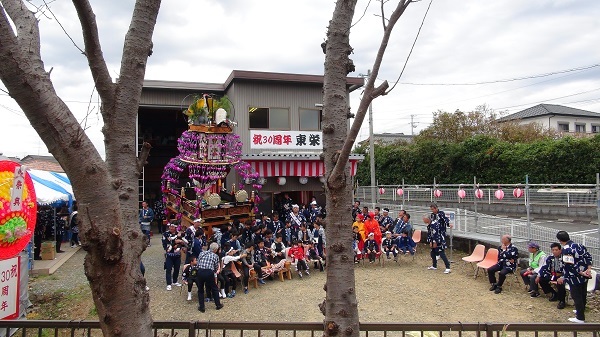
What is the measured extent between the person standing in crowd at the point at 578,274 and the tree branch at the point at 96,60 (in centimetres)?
789

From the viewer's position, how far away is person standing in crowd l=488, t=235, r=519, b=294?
8.74 meters

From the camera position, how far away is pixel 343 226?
231 cm

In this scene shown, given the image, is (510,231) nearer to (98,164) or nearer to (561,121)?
(98,164)

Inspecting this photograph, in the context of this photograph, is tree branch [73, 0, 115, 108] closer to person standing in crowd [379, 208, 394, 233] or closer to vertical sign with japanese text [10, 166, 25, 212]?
vertical sign with japanese text [10, 166, 25, 212]

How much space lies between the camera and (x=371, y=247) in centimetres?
1168

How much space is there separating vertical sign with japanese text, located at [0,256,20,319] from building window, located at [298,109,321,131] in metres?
12.8

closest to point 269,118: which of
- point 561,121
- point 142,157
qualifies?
point 142,157

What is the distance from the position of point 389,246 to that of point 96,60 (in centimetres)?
1087

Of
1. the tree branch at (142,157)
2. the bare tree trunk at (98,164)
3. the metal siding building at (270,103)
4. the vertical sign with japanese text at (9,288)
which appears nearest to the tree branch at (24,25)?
the bare tree trunk at (98,164)

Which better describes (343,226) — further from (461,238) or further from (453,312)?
(461,238)

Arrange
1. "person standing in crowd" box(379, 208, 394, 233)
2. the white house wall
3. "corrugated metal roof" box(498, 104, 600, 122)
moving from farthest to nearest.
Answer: "corrugated metal roof" box(498, 104, 600, 122)
the white house wall
"person standing in crowd" box(379, 208, 394, 233)

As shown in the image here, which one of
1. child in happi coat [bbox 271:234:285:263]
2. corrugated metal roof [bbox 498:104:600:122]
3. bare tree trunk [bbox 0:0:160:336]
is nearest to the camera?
bare tree trunk [bbox 0:0:160:336]

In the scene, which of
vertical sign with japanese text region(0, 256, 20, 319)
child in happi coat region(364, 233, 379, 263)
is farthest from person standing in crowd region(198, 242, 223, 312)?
child in happi coat region(364, 233, 379, 263)

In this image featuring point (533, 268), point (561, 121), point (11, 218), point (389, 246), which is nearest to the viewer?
point (11, 218)
